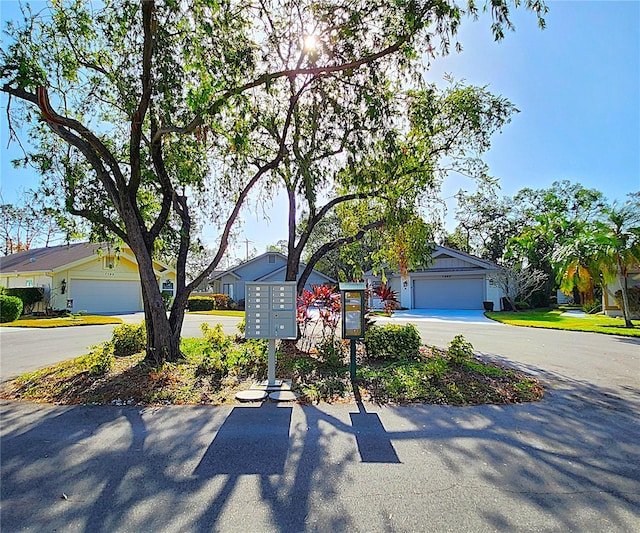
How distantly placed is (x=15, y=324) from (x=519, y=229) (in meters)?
33.8

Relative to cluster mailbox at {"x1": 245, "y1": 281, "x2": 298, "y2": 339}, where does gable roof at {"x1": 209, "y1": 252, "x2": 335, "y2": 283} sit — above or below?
above

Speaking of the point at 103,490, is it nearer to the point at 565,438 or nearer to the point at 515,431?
the point at 515,431

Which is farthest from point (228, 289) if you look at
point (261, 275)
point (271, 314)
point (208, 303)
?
point (271, 314)

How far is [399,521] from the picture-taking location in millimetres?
2656

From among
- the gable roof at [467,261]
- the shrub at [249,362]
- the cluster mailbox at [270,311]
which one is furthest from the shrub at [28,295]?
the gable roof at [467,261]

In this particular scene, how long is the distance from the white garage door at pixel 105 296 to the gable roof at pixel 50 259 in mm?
1282

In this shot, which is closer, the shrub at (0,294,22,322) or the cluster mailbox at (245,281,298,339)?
the cluster mailbox at (245,281,298,339)

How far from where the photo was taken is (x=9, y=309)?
56.9ft

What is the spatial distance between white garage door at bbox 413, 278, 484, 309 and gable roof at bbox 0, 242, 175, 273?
17.1 metres

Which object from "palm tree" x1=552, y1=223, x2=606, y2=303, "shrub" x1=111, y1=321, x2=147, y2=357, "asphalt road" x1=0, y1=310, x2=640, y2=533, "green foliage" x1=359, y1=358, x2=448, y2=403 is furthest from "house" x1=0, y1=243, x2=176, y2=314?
"palm tree" x1=552, y1=223, x2=606, y2=303

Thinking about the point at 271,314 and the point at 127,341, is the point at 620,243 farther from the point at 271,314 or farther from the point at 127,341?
the point at 127,341

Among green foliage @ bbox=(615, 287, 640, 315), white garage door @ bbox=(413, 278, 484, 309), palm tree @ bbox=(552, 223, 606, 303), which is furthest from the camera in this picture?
white garage door @ bbox=(413, 278, 484, 309)

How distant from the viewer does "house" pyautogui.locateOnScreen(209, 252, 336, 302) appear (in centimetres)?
2992

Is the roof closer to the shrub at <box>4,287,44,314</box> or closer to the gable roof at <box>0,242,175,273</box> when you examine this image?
the gable roof at <box>0,242,175,273</box>
